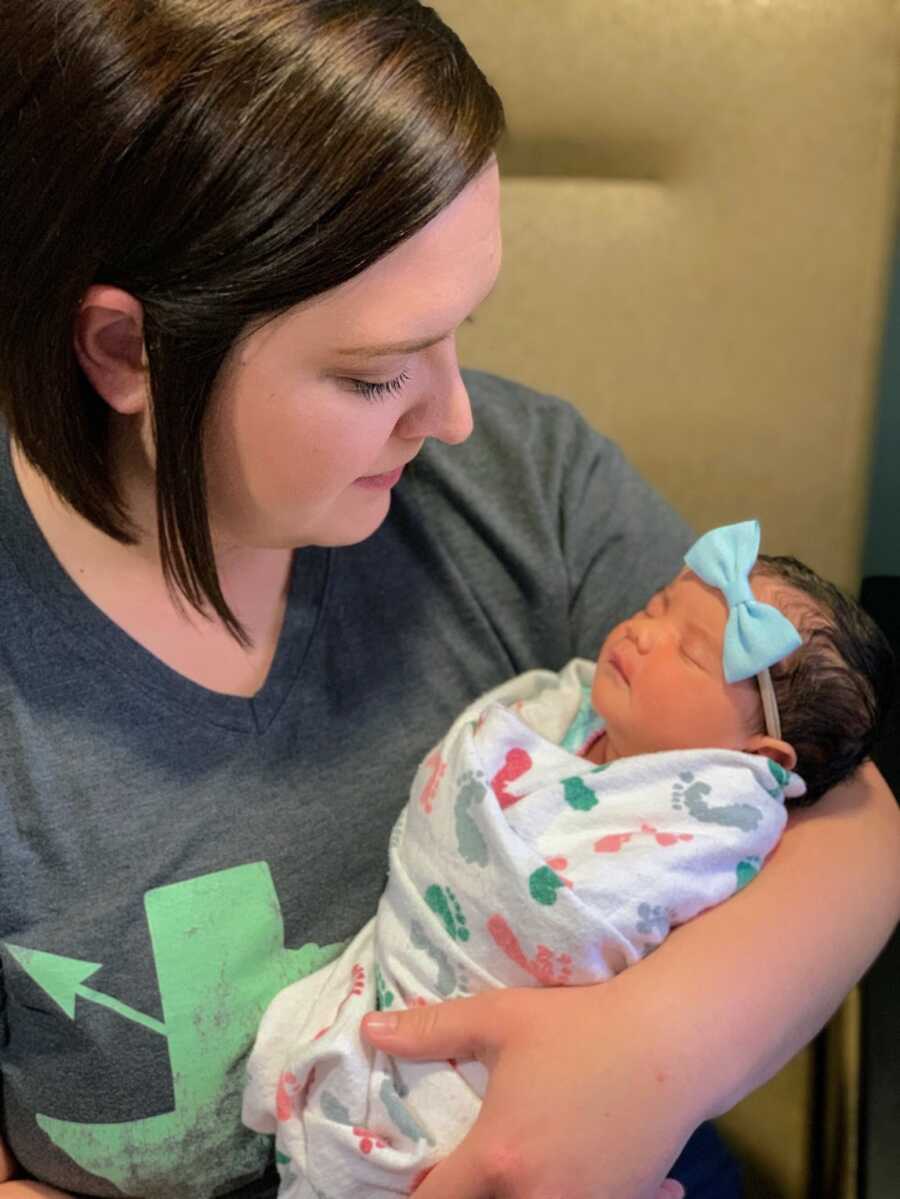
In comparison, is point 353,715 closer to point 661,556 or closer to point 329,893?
point 329,893

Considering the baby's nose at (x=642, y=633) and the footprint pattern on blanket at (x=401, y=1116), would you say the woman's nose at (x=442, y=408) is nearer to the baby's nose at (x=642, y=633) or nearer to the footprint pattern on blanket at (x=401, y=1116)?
the baby's nose at (x=642, y=633)

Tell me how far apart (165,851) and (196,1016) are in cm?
12

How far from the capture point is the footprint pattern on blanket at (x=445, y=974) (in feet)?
2.77

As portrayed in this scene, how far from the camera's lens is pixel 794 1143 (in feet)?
3.71

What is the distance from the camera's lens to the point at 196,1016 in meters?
0.84

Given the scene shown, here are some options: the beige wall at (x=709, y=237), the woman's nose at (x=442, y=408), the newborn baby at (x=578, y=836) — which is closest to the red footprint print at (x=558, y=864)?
the newborn baby at (x=578, y=836)

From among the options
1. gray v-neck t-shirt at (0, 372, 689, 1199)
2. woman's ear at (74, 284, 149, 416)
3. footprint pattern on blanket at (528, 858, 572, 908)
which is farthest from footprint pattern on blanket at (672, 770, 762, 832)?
woman's ear at (74, 284, 149, 416)

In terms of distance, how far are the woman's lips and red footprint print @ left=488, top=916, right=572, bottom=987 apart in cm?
32

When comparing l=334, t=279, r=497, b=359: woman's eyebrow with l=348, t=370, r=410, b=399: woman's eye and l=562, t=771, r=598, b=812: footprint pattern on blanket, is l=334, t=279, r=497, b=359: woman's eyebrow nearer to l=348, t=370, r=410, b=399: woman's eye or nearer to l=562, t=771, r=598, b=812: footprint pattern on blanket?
l=348, t=370, r=410, b=399: woman's eye

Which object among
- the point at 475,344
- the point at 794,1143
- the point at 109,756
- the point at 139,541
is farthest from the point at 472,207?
the point at 794,1143

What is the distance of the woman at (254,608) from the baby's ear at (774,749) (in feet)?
0.21

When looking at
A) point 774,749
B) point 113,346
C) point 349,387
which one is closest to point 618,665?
point 774,749

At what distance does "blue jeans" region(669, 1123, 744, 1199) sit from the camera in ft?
2.95

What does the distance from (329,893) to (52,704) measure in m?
0.26
